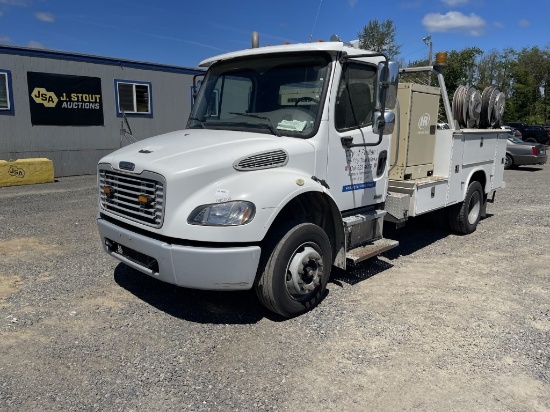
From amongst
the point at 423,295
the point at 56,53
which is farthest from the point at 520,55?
the point at 423,295

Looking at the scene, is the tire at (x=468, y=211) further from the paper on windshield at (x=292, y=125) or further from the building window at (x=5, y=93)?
the building window at (x=5, y=93)

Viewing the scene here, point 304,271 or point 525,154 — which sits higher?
point 525,154

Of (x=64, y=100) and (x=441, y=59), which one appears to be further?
(x=64, y=100)

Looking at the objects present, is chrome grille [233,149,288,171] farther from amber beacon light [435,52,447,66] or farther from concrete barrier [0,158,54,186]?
concrete barrier [0,158,54,186]

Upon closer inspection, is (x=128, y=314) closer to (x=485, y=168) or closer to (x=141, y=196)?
(x=141, y=196)

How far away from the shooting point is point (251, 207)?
3602 mm

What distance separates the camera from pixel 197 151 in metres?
3.91

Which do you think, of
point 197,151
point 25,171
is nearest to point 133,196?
point 197,151

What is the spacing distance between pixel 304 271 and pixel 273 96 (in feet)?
5.72

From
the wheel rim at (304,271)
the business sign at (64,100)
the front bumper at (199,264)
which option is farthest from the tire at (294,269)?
the business sign at (64,100)

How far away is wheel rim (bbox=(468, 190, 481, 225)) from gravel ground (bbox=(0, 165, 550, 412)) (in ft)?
4.46

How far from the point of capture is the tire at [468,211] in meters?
7.11

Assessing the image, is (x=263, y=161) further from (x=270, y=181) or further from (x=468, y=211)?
(x=468, y=211)

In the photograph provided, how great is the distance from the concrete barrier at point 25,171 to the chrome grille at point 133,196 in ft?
30.5
